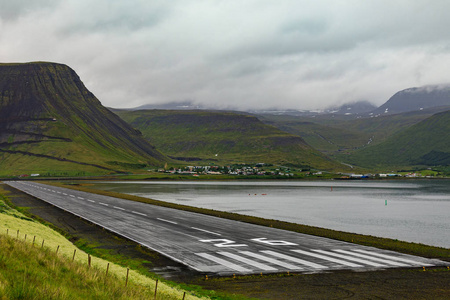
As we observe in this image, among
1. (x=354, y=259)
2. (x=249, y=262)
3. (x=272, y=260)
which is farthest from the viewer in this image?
(x=354, y=259)

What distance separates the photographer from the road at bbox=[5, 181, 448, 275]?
26.1 m

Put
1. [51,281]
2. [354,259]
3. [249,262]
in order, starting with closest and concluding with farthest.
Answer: [51,281], [249,262], [354,259]

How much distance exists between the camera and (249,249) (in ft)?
104

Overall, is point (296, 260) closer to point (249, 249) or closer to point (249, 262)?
point (249, 262)

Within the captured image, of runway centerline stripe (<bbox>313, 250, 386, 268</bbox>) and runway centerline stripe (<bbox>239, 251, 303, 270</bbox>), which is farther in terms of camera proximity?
runway centerline stripe (<bbox>313, 250, 386, 268</bbox>)

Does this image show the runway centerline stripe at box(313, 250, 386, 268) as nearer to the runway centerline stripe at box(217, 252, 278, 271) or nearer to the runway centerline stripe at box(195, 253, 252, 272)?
the runway centerline stripe at box(217, 252, 278, 271)

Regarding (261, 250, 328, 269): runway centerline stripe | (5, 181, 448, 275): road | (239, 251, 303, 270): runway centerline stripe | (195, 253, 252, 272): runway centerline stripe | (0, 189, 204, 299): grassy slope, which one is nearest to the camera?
(0, 189, 204, 299): grassy slope

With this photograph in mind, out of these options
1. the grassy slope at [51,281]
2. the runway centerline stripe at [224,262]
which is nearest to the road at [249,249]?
the runway centerline stripe at [224,262]

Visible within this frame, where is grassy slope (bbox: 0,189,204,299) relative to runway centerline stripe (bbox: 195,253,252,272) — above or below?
above

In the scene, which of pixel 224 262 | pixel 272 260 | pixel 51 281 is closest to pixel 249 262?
pixel 224 262

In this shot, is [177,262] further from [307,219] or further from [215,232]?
[307,219]

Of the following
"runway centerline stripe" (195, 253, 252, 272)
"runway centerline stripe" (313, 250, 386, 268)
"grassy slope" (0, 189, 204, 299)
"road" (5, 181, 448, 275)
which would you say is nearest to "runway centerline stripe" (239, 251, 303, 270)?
"road" (5, 181, 448, 275)

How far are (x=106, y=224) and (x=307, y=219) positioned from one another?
122ft

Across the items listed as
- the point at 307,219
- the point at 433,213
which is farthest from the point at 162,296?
the point at 433,213
